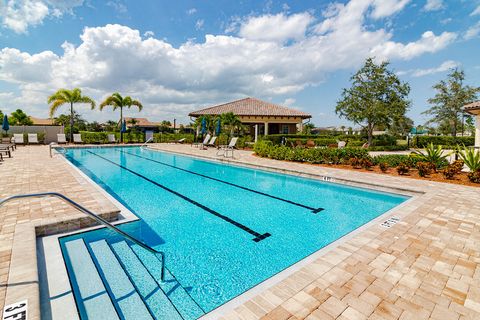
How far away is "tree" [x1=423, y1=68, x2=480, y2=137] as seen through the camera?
Answer: 2962cm

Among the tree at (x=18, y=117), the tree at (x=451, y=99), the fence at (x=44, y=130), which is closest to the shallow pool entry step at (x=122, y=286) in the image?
the fence at (x=44, y=130)

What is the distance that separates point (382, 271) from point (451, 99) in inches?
1510

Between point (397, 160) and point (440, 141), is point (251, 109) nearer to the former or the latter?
point (397, 160)

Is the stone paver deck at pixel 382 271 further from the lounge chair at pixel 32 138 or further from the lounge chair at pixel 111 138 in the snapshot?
the lounge chair at pixel 111 138

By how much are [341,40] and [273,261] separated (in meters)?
13.8

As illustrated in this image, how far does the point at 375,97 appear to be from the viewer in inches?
941

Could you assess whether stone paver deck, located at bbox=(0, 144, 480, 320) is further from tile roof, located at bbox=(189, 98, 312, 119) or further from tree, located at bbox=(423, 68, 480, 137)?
tree, located at bbox=(423, 68, 480, 137)

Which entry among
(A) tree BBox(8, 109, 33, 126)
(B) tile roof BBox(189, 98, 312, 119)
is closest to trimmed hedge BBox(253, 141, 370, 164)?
(B) tile roof BBox(189, 98, 312, 119)

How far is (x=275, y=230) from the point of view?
15.6 ft

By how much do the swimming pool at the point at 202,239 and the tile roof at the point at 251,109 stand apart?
20484 mm

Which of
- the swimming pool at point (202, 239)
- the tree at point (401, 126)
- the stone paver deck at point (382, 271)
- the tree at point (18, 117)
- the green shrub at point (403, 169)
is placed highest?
the tree at point (18, 117)

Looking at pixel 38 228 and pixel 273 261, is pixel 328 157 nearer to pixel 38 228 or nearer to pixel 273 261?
pixel 273 261

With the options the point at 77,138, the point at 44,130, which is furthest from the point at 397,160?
the point at 44,130

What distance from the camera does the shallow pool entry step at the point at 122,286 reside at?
239cm
